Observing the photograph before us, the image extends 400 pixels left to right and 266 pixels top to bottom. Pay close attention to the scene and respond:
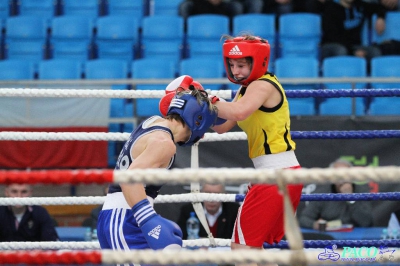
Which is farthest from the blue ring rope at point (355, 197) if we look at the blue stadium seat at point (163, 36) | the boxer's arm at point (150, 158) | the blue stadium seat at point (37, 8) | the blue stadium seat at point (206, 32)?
the blue stadium seat at point (37, 8)

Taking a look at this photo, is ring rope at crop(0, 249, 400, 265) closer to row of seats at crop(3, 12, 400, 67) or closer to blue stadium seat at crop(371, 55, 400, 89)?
blue stadium seat at crop(371, 55, 400, 89)

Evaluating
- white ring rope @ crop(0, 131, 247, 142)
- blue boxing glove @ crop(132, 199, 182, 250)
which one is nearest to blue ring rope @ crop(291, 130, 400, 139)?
white ring rope @ crop(0, 131, 247, 142)

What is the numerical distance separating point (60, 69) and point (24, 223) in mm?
3402

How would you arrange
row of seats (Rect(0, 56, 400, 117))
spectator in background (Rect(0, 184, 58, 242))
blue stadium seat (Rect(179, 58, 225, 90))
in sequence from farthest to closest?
blue stadium seat (Rect(179, 58, 225, 90)) → row of seats (Rect(0, 56, 400, 117)) → spectator in background (Rect(0, 184, 58, 242))

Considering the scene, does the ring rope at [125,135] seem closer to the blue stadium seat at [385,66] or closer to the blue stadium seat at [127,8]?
the blue stadium seat at [385,66]

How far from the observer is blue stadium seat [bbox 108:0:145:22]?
9.70m

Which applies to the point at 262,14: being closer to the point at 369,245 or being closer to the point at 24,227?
the point at 24,227

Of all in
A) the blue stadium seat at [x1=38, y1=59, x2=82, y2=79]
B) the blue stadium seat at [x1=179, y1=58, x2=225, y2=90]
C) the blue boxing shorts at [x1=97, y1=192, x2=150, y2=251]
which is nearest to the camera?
the blue boxing shorts at [x1=97, y1=192, x2=150, y2=251]

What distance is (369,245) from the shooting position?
403 centimetres

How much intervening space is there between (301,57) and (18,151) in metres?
3.79

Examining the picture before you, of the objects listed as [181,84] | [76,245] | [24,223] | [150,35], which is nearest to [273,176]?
[181,84]

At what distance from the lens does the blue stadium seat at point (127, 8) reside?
9.70 meters

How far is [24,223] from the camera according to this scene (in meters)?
5.48

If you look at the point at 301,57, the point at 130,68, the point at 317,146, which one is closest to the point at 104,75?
the point at 130,68
